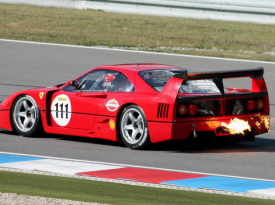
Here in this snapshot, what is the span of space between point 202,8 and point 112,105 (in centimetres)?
1655

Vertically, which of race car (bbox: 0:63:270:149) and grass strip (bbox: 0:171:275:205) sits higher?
race car (bbox: 0:63:270:149)

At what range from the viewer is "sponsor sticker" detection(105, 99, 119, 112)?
846 cm

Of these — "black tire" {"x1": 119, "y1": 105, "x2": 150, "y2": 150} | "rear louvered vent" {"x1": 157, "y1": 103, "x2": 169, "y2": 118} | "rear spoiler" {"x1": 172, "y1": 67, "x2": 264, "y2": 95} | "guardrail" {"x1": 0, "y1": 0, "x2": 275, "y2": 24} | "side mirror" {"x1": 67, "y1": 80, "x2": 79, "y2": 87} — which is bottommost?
"black tire" {"x1": 119, "y1": 105, "x2": 150, "y2": 150}

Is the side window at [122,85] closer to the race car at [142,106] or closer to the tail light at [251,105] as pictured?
the race car at [142,106]

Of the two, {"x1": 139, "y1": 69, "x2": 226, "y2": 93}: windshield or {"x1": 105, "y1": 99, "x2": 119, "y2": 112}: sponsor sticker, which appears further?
{"x1": 105, "y1": 99, "x2": 119, "y2": 112}: sponsor sticker

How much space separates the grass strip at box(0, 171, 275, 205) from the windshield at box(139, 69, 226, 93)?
2.32 m

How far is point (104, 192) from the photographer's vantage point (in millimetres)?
5887

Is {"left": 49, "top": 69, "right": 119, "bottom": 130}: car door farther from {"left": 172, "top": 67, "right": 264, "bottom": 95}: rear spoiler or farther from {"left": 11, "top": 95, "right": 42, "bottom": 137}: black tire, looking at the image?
{"left": 172, "top": 67, "right": 264, "bottom": 95}: rear spoiler

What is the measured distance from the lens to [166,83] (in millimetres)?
8078

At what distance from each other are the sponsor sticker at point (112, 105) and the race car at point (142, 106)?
0.01 meters

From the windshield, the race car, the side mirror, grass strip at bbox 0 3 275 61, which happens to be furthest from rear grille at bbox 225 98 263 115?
grass strip at bbox 0 3 275 61

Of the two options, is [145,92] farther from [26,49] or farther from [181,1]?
[181,1]

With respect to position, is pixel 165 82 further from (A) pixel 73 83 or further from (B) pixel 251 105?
(A) pixel 73 83

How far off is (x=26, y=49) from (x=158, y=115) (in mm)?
11606
